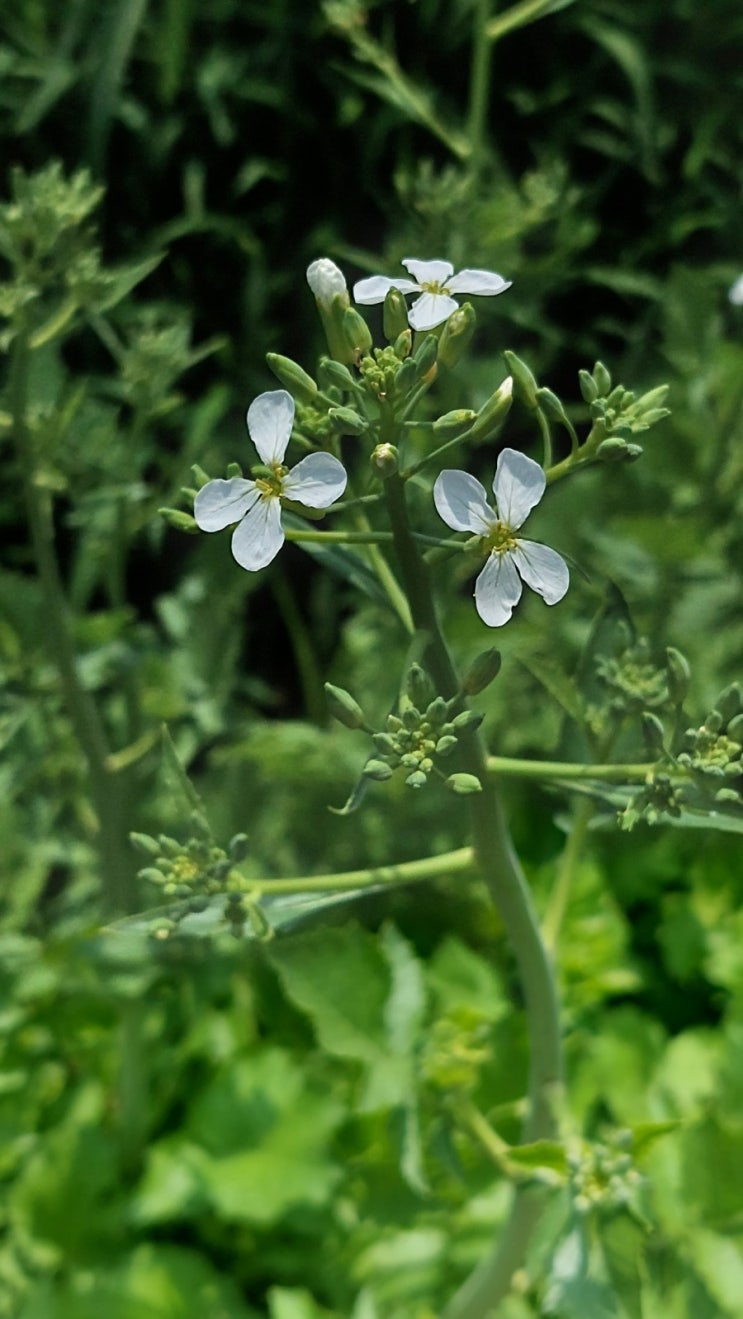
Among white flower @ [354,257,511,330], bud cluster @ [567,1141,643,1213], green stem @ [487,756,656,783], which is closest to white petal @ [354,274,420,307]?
white flower @ [354,257,511,330]

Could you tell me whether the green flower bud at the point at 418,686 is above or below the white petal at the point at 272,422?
Answer: below

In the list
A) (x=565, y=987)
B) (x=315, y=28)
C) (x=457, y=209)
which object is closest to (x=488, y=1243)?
(x=565, y=987)

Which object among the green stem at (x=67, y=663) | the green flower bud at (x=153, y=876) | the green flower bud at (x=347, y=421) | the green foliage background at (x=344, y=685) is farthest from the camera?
the green foliage background at (x=344, y=685)

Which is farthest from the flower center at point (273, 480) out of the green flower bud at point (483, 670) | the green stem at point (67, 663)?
the green stem at point (67, 663)

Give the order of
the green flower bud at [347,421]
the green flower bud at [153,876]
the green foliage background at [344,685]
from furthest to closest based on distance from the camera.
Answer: the green foliage background at [344,685] → the green flower bud at [153,876] → the green flower bud at [347,421]

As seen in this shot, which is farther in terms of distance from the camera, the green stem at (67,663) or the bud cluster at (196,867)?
the green stem at (67,663)

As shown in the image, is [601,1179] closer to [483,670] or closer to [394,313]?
[483,670]

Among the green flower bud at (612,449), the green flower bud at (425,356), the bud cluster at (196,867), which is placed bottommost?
the bud cluster at (196,867)

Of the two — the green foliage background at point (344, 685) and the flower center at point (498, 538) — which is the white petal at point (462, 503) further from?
the green foliage background at point (344, 685)
